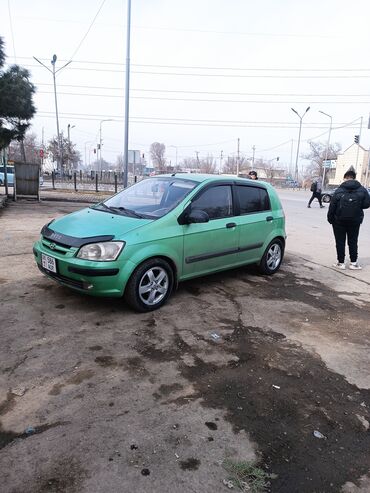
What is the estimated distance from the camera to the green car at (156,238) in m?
4.29

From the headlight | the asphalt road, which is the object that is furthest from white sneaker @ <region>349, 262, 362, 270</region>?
the headlight

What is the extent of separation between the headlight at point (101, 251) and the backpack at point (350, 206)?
468 centimetres

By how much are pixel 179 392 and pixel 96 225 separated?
2280 mm

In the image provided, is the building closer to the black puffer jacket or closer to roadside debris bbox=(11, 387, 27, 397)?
the black puffer jacket

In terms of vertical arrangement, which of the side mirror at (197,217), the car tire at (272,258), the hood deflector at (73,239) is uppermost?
the side mirror at (197,217)

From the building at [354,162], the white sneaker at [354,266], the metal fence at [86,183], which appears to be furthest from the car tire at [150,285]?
the building at [354,162]

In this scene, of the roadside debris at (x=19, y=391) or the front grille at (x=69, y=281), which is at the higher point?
the front grille at (x=69, y=281)

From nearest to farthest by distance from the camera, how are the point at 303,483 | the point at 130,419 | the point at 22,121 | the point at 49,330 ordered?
the point at 303,483 < the point at 130,419 < the point at 49,330 < the point at 22,121

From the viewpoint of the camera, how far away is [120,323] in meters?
4.26

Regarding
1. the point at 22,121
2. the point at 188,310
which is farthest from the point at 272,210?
the point at 22,121

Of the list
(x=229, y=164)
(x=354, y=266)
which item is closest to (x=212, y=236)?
(x=354, y=266)

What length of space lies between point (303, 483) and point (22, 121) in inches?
556

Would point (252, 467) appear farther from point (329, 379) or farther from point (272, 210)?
point (272, 210)

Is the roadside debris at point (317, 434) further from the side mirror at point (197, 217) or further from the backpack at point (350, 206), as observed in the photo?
the backpack at point (350, 206)
